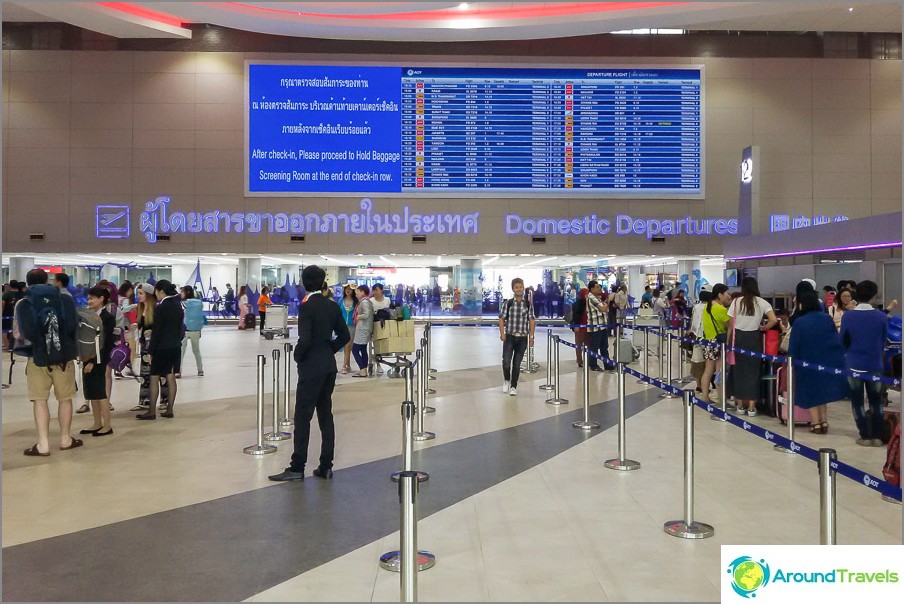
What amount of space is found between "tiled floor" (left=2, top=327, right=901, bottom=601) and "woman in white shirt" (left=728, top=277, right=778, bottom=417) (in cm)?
43

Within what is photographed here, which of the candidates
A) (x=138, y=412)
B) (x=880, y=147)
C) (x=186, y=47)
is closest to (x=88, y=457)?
(x=138, y=412)

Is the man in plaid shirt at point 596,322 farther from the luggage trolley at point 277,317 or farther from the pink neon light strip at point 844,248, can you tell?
the luggage trolley at point 277,317

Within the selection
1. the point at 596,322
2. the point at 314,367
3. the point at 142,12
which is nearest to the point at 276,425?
the point at 314,367

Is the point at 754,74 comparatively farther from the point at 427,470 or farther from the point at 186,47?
the point at 427,470

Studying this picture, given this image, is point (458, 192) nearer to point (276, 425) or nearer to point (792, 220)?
point (792, 220)

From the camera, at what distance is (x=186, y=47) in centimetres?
2373

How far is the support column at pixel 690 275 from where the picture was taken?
80.6 feet

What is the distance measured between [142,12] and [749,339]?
20.3 m

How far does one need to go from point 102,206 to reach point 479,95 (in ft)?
42.8

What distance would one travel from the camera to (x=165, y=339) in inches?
346

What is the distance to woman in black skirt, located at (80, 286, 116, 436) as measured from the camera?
766 cm

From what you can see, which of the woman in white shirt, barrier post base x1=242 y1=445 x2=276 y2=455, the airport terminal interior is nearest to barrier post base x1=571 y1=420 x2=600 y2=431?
the airport terminal interior

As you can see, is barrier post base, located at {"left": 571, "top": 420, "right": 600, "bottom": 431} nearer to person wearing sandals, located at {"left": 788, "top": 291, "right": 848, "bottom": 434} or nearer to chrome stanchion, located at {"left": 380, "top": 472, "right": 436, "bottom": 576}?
person wearing sandals, located at {"left": 788, "top": 291, "right": 848, "bottom": 434}

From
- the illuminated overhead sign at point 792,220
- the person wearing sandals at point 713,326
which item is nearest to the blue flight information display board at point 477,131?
the illuminated overhead sign at point 792,220
